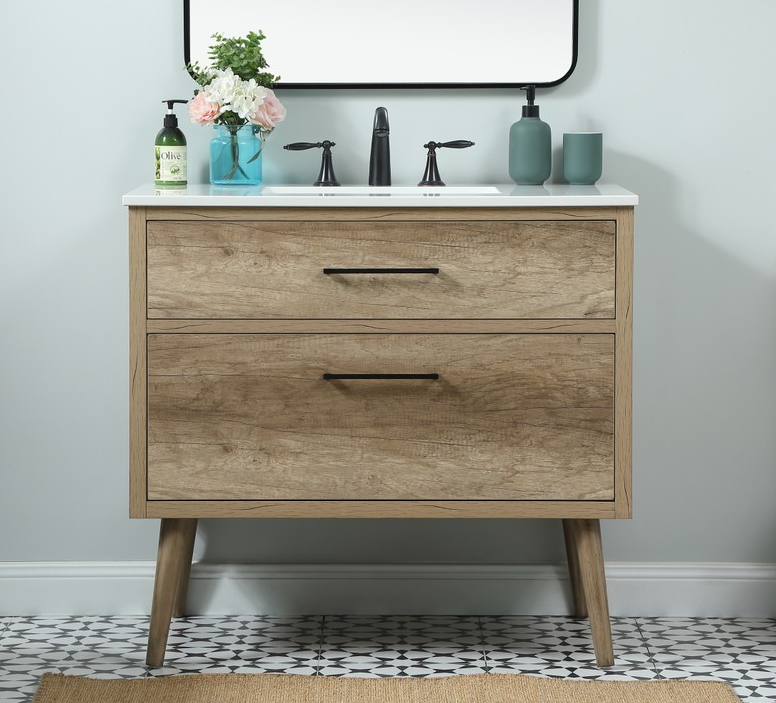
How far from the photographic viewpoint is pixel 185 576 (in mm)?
2223

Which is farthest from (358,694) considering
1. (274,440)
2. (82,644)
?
(82,644)

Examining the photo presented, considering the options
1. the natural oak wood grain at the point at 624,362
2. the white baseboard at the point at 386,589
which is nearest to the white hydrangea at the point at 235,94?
the natural oak wood grain at the point at 624,362

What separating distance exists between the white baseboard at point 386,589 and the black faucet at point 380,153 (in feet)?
2.69

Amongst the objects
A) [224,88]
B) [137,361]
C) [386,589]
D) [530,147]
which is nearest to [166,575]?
[137,361]

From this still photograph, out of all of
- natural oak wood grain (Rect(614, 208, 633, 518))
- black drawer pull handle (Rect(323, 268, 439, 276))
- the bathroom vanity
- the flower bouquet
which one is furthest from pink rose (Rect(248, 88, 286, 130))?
natural oak wood grain (Rect(614, 208, 633, 518))

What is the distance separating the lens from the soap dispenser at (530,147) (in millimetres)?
2078

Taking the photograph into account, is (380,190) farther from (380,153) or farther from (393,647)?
(393,647)

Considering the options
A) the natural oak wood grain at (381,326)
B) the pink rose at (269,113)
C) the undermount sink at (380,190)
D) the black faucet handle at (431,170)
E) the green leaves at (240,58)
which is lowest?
the natural oak wood grain at (381,326)

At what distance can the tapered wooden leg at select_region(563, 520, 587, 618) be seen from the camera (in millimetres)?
2209

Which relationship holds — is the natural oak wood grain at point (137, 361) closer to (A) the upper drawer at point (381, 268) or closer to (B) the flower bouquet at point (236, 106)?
(A) the upper drawer at point (381, 268)

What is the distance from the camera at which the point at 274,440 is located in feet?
6.07

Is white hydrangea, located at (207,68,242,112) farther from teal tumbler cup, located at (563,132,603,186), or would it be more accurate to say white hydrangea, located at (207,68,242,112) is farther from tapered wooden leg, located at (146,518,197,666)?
tapered wooden leg, located at (146,518,197,666)

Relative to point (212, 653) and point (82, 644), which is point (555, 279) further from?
point (82, 644)

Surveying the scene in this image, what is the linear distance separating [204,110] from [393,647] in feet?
3.62
